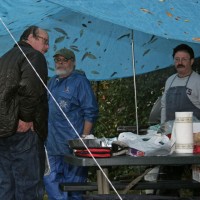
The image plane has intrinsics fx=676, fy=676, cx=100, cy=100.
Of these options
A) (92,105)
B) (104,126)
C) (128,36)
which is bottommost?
(104,126)

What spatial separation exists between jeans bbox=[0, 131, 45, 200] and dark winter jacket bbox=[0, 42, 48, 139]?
15 centimetres

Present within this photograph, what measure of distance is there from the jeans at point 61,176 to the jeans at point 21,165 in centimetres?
168

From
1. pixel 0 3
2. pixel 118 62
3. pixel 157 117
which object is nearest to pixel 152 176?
pixel 157 117

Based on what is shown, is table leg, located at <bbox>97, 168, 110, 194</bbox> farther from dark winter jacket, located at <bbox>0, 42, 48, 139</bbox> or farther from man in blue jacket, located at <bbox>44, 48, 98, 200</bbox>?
man in blue jacket, located at <bbox>44, 48, 98, 200</bbox>

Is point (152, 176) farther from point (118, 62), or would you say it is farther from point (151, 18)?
point (118, 62)

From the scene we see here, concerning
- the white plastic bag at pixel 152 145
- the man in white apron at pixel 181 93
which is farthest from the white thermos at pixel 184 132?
the man in white apron at pixel 181 93

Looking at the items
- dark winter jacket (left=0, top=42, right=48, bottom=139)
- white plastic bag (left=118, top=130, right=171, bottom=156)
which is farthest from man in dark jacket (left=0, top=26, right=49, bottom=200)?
white plastic bag (left=118, top=130, right=171, bottom=156)

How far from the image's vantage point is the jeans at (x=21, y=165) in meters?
5.50

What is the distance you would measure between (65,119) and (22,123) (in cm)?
185

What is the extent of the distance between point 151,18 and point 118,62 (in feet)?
12.3

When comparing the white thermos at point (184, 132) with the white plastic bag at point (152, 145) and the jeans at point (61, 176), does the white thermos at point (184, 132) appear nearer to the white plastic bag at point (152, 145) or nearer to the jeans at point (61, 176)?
the white plastic bag at point (152, 145)

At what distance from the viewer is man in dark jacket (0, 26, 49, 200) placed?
5418 millimetres

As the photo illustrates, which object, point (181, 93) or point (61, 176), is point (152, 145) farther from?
point (61, 176)

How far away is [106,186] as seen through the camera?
525cm
